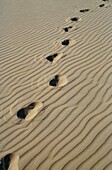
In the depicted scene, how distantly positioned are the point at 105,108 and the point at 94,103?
21 centimetres

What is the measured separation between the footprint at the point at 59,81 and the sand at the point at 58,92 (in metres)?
0.02

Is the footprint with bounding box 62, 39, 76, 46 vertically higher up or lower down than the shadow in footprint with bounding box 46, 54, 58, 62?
higher up

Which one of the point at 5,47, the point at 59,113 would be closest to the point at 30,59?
the point at 5,47

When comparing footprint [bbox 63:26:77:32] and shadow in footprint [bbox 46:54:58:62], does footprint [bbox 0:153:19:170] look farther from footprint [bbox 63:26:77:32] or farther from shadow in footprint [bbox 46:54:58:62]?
footprint [bbox 63:26:77:32]

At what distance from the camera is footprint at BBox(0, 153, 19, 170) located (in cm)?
372

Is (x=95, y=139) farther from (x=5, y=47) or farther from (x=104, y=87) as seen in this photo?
(x=5, y=47)

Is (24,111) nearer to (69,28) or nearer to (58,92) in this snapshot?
(58,92)

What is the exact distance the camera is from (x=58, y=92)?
5.06m

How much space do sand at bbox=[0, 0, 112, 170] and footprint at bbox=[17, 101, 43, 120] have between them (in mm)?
16

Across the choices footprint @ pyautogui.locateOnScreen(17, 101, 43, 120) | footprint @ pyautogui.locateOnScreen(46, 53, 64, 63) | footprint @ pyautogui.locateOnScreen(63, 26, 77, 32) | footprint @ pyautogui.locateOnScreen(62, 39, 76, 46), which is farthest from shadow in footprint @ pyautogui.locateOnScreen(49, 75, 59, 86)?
footprint @ pyautogui.locateOnScreen(63, 26, 77, 32)

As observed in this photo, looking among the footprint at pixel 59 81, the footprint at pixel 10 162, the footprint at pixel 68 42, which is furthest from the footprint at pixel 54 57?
the footprint at pixel 10 162

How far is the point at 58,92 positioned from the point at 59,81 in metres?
0.42

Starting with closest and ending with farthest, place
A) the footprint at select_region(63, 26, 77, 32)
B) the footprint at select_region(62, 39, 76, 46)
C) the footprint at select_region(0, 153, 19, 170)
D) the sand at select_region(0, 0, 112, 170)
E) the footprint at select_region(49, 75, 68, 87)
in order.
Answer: the footprint at select_region(0, 153, 19, 170), the sand at select_region(0, 0, 112, 170), the footprint at select_region(49, 75, 68, 87), the footprint at select_region(62, 39, 76, 46), the footprint at select_region(63, 26, 77, 32)

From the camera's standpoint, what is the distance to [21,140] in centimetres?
414
